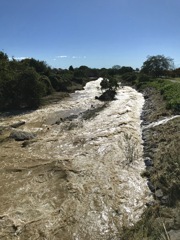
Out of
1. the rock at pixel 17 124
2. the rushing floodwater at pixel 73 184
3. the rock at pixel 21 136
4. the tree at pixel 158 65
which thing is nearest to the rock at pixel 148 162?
the rushing floodwater at pixel 73 184

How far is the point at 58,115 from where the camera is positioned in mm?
27500

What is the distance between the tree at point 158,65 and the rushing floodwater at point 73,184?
56537mm

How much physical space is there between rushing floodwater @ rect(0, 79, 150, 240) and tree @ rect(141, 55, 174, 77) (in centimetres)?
5654

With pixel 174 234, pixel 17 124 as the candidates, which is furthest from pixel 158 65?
pixel 174 234

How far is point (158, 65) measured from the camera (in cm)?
7275

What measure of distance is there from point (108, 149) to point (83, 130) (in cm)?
498

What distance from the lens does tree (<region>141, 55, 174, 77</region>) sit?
72375 millimetres

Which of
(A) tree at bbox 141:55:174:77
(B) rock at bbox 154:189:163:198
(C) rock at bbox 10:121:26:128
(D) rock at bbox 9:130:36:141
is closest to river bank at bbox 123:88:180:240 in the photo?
(B) rock at bbox 154:189:163:198

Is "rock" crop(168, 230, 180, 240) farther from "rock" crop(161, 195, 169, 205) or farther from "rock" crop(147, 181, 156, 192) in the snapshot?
"rock" crop(147, 181, 156, 192)

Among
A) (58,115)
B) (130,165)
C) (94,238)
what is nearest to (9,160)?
(130,165)

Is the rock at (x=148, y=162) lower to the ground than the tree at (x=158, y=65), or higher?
lower

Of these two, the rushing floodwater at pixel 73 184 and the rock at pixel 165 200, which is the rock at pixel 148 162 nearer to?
the rushing floodwater at pixel 73 184

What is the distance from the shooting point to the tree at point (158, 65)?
72.4 meters

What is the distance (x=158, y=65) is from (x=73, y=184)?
221ft
